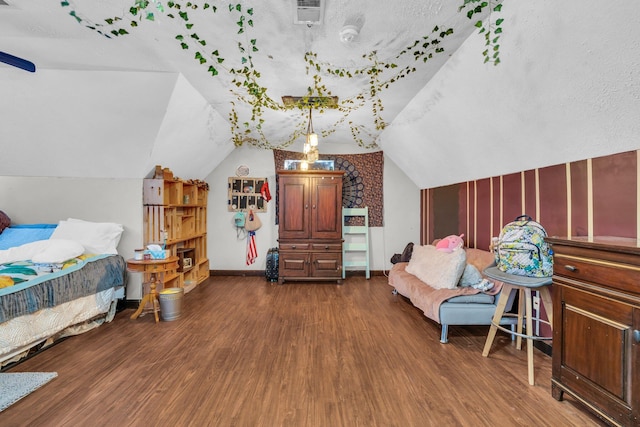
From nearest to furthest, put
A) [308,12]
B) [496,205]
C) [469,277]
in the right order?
[308,12], [469,277], [496,205]

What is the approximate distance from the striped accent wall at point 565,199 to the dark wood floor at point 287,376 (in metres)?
1.15

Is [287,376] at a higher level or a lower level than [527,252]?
lower

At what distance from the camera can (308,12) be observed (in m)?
1.93

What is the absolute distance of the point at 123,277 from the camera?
338 centimetres

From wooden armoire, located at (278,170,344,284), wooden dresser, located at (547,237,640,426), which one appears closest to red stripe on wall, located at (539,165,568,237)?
wooden dresser, located at (547,237,640,426)

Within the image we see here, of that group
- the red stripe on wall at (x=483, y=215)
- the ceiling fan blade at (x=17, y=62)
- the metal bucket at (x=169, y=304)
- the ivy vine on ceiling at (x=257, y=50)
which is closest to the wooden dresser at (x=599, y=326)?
the ivy vine on ceiling at (x=257, y=50)

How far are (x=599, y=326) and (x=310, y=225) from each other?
3.62 metres

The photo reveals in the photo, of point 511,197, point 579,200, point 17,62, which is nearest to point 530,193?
point 511,197

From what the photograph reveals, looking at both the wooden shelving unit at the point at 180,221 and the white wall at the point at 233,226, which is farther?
the white wall at the point at 233,226

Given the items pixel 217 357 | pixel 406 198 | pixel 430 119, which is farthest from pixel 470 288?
pixel 406 198

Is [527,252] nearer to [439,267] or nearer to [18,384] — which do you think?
[439,267]

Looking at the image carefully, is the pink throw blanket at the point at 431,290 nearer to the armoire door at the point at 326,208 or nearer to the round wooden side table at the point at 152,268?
the armoire door at the point at 326,208

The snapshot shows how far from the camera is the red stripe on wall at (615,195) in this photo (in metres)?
1.89

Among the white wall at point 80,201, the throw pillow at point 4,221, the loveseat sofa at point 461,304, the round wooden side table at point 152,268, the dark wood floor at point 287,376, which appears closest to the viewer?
the dark wood floor at point 287,376
